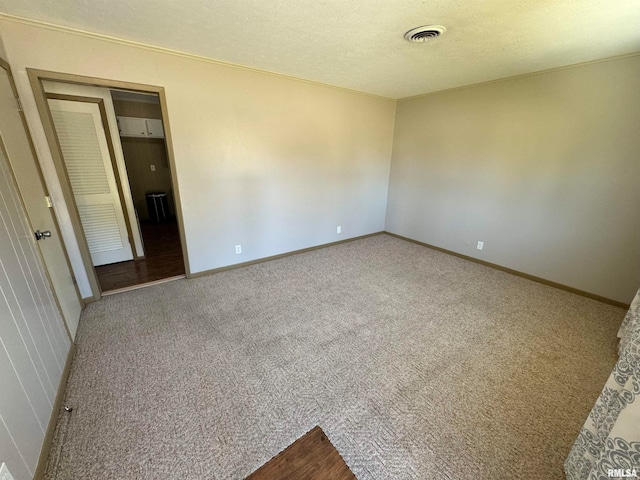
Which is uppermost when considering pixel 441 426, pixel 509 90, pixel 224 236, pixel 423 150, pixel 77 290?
pixel 509 90

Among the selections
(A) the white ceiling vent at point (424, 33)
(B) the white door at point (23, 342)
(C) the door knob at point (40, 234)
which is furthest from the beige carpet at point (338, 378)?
(A) the white ceiling vent at point (424, 33)

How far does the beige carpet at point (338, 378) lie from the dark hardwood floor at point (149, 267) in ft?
1.21

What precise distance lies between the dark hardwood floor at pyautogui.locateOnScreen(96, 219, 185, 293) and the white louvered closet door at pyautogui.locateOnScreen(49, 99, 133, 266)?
0.25m

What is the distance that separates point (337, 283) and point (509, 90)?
3.19 metres

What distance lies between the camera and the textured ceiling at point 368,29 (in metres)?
1.66

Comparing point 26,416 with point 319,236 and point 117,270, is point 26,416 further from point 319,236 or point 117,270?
point 319,236

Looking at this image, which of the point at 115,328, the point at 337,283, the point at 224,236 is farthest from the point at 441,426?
the point at 224,236

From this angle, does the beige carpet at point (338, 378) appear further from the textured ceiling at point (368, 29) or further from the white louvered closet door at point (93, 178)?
the textured ceiling at point (368, 29)

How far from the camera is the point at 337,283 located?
309 cm

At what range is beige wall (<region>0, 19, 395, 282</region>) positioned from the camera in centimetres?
216

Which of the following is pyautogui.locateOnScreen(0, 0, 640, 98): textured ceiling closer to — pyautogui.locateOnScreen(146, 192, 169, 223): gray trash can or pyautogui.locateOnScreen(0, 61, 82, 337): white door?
pyautogui.locateOnScreen(0, 61, 82, 337): white door

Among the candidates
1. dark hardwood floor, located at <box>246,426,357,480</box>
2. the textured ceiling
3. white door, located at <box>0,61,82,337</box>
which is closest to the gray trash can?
white door, located at <box>0,61,82,337</box>

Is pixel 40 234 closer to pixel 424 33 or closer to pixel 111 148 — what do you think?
pixel 111 148

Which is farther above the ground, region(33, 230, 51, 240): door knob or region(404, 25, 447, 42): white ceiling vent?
region(404, 25, 447, 42): white ceiling vent
